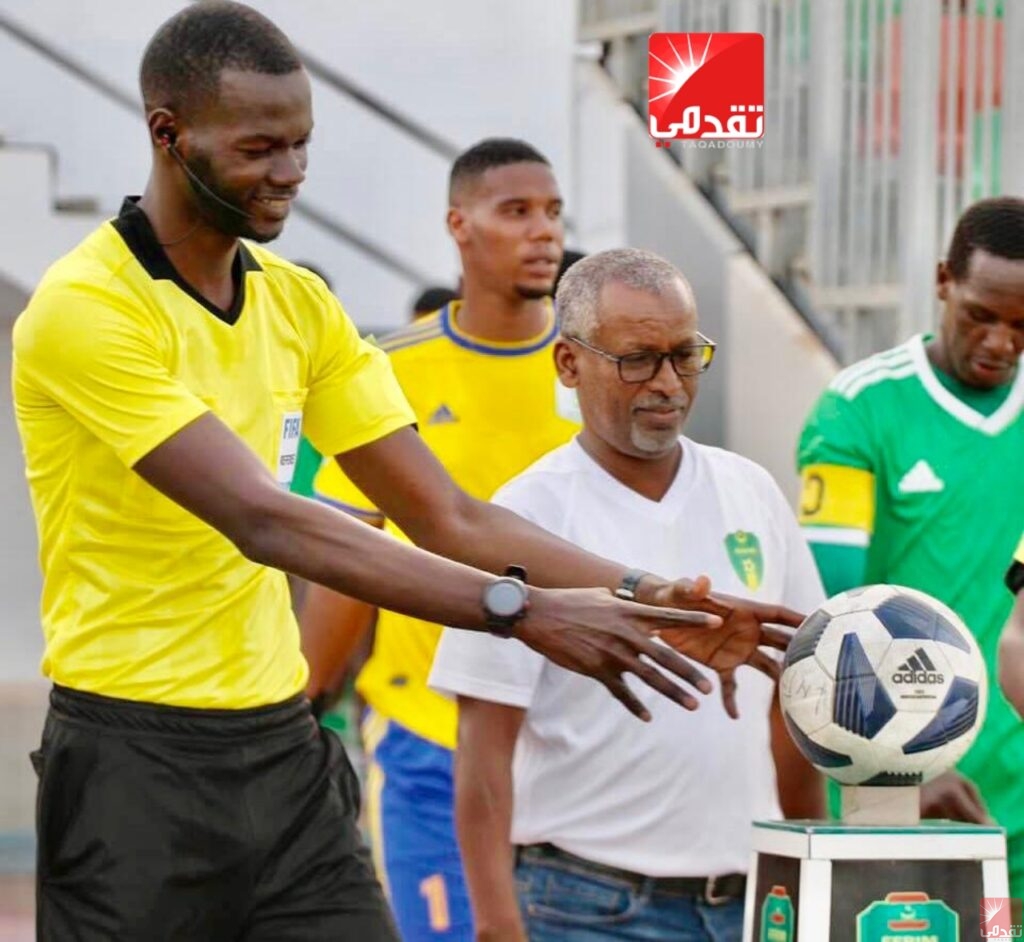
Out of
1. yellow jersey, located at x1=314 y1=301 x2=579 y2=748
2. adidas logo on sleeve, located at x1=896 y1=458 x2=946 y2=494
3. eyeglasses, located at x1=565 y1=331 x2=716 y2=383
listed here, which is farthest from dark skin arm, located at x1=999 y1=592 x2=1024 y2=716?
yellow jersey, located at x1=314 y1=301 x2=579 y2=748

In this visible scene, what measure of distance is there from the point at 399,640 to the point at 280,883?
6.04ft

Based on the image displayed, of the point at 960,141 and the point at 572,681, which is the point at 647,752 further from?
the point at 960,141

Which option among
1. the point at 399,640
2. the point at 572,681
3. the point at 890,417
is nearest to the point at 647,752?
the point at 572,681

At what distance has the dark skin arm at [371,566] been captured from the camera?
3639 mm

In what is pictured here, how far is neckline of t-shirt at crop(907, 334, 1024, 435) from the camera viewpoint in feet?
17.7

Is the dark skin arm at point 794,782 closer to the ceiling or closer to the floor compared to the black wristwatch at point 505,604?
closer to the floor

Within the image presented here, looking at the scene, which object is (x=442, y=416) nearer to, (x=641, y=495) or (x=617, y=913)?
(x=641, y=495)

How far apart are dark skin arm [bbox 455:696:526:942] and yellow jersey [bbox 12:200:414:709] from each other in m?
0.40

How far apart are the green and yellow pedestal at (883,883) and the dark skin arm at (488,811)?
2.82ft

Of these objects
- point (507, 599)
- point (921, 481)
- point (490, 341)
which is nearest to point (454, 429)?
point (490, 341)

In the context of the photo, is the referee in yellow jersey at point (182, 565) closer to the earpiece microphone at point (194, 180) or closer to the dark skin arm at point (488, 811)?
the earpiece microphone at point (194, 180)

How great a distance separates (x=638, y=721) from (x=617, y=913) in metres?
0.31

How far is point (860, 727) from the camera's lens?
3.51m

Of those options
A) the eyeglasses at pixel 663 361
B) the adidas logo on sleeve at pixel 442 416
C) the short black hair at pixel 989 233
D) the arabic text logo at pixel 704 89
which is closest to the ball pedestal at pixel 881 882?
the eyeglasses at pixel 663 361
